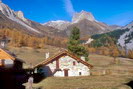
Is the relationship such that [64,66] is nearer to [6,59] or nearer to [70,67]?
[70,67]

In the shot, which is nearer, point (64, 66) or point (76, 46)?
point (64, 66)

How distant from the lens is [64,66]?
Result: 56438mm

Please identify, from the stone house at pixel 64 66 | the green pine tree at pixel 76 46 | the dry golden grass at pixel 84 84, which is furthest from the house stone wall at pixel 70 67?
the green pine tree at pixel 76 46

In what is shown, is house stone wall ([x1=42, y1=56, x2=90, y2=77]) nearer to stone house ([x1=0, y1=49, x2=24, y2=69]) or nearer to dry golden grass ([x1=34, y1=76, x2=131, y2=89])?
stone house ([x1=0, y1=49, x2=24, y2=69])

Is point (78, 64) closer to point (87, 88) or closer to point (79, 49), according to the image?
point (79, 49)

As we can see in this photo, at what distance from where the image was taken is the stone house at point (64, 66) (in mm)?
54844

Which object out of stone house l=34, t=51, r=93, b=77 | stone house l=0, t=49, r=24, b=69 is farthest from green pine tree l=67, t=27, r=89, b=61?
stone house l=0, t=49, r=24, b=69

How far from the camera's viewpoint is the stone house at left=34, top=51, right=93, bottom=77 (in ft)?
180

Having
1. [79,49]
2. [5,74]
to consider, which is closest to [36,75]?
[5,74]

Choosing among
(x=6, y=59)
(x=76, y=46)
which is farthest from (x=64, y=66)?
(x=6, y=59)

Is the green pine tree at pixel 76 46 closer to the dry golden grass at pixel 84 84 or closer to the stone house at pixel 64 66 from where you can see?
the stone house at pixel 64 66

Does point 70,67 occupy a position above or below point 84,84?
above

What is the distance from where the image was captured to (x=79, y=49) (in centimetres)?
7250

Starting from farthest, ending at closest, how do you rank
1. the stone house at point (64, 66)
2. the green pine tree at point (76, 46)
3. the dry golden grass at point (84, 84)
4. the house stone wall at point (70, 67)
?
the green pine tree at point (76, 46) < the house stone wall at point (70, 67) < the stone house at point (64, 66) < the dry golden grass at point (84, 84)
